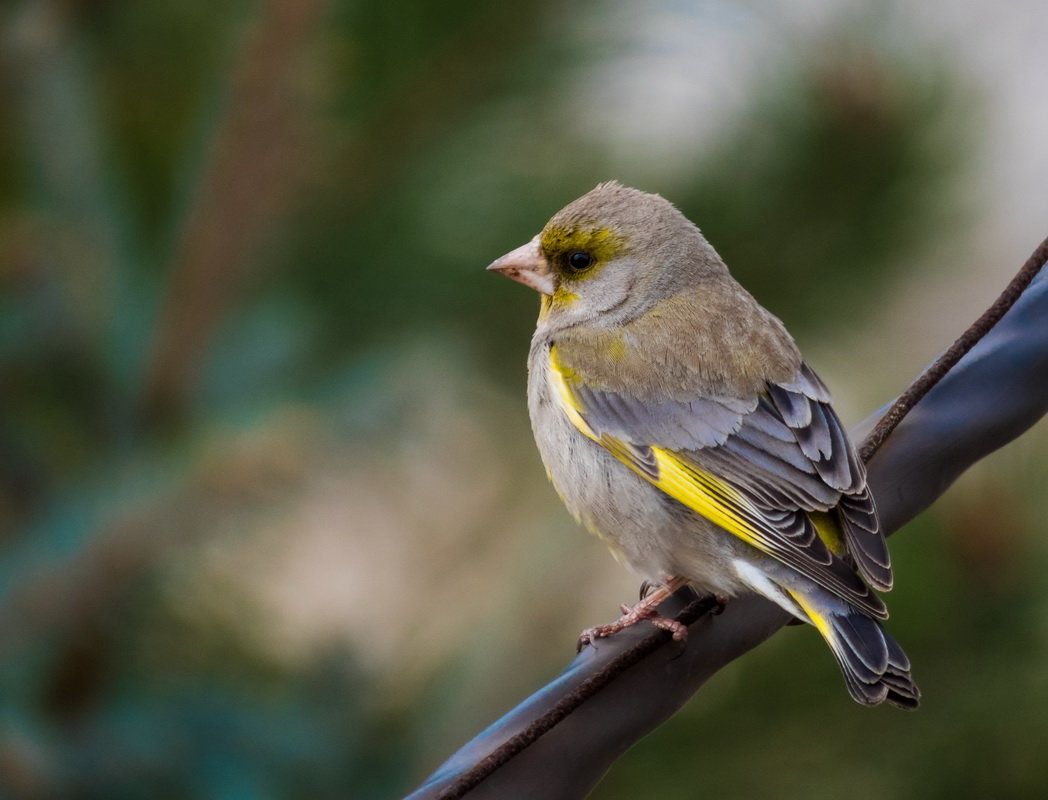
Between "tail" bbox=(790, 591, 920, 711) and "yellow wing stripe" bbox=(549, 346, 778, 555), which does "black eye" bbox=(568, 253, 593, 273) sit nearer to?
"yellow wing stripe" bbox=(549, 346, 778, 555)

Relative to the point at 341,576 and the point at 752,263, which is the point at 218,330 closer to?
the point at 752,263

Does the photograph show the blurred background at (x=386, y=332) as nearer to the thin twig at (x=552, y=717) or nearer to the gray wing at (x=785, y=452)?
the gray wing at (x=785, y=452)

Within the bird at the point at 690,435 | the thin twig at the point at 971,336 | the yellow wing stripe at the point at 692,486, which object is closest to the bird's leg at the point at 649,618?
the bird at the point at 690,435

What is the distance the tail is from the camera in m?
1.20

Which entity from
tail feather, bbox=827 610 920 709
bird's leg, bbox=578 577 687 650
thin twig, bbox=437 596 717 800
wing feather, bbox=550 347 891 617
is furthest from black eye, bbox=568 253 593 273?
thin twig, bbox=437 596 717 800

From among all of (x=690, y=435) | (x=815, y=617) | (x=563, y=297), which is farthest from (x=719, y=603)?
(x=563, y=297)

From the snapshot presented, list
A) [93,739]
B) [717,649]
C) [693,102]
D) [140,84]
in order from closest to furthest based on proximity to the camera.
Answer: [717,649]
[93,739]
[140,84]
[693,102]

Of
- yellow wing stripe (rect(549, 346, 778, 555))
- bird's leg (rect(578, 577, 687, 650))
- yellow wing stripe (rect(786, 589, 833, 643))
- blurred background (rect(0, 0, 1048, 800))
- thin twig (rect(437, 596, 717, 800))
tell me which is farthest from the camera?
blurred background (rect(0, 0, 1048, 800))

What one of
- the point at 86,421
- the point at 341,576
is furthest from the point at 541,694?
the point at 341,576

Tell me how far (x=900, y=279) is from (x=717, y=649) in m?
1.07

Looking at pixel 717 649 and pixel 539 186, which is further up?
pixel 539 186

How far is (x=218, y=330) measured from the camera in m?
1.79

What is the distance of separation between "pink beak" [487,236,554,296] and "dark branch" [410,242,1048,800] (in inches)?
22.7

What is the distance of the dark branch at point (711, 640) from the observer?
0.94 meters
